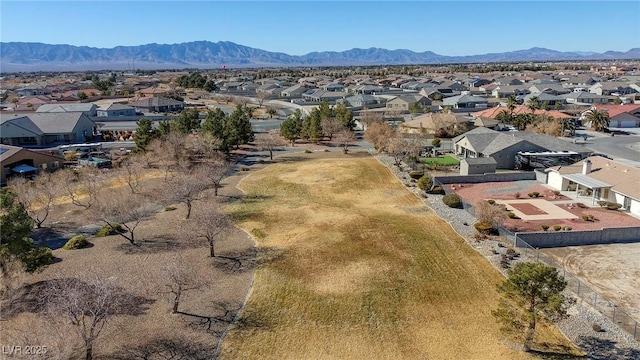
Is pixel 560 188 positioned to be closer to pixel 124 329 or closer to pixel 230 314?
pixel 230 314

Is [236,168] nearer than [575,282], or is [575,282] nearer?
[575,282]

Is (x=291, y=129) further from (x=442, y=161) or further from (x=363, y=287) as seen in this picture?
(x=363, y=287)

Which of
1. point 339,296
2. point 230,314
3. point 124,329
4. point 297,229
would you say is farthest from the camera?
point 297,229

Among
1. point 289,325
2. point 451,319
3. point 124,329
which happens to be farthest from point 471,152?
point 124,329

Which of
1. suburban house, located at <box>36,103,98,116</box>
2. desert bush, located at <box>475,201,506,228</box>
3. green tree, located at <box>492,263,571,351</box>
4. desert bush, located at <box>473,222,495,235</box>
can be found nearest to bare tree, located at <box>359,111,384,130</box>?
desert bush, located at <box>475,201,506,228</box>

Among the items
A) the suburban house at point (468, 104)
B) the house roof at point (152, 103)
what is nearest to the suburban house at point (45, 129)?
the house roof at point (152, 103)

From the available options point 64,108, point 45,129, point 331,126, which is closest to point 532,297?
point 331,126

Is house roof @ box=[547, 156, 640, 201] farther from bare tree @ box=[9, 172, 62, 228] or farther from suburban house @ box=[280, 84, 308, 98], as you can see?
suburban house @ box=[280, 84, 308, 98]
